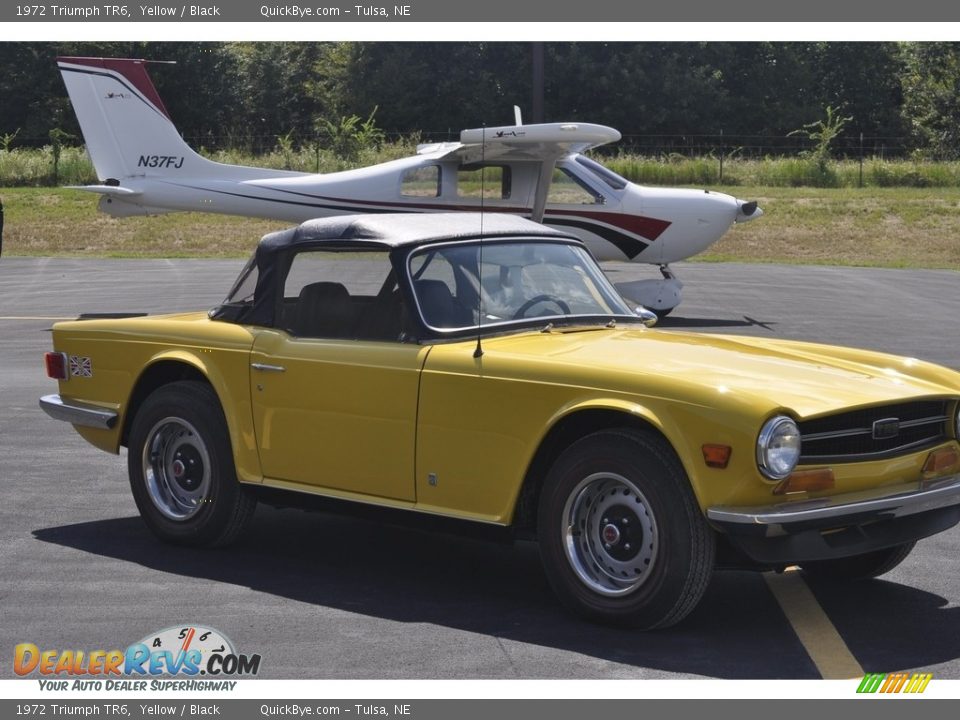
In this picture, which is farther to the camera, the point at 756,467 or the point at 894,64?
the point at 894,64

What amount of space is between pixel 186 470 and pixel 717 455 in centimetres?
302

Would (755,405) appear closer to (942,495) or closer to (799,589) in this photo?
(942,495)

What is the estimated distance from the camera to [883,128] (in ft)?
212

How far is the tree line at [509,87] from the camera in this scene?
2254 inches

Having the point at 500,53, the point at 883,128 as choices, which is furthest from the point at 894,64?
the point at 500,53

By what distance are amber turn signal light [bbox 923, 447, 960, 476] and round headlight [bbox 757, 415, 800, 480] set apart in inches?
31.5

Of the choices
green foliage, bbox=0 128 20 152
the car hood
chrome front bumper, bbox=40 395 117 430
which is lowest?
green foliage, bbox=0 128 20 152

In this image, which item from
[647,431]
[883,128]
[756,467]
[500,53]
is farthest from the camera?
[883,128]

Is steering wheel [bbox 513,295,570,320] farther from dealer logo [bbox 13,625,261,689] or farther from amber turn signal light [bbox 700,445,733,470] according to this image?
dealer logo [bbox 13,625,261,689]

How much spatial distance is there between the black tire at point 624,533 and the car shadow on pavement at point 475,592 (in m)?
0.15

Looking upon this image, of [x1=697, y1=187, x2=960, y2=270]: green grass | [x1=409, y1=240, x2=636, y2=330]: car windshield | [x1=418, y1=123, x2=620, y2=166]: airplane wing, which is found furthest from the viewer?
[x1=697, y1=187, x2=960, y2=270]: green grass

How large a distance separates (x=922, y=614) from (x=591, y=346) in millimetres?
1805

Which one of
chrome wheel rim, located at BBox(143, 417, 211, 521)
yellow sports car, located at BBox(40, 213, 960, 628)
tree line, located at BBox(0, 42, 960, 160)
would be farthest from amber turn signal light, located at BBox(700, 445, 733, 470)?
tree line, located at BBox(0, 42, 960, 160)

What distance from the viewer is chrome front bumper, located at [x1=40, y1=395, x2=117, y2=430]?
7449mm
